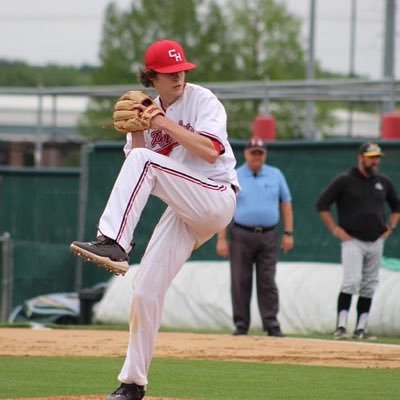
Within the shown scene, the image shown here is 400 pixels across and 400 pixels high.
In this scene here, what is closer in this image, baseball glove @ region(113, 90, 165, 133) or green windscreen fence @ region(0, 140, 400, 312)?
baseball glove @ region(113, 90, 165, 133)

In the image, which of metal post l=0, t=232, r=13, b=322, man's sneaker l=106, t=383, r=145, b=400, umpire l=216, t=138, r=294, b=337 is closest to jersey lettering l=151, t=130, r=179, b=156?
man's sneaker l=106, t=383, r=145, b=400

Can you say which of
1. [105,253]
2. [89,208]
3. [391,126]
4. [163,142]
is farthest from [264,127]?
[105,253]

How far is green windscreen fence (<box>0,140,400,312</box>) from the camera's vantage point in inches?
640

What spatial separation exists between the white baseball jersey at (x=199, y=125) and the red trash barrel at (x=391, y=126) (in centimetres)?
956

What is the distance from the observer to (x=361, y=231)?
12.9m

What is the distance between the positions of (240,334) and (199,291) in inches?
120

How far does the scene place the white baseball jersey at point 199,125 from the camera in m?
7.23

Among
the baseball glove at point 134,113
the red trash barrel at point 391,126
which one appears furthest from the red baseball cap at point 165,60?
the red trash barrel at point 391,126

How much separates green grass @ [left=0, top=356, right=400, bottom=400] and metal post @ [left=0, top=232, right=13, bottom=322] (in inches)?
316

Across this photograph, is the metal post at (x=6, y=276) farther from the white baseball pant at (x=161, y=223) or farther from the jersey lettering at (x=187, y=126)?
the jersey lettering at (x=187, y=126)

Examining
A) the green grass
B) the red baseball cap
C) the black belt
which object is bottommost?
the green grass

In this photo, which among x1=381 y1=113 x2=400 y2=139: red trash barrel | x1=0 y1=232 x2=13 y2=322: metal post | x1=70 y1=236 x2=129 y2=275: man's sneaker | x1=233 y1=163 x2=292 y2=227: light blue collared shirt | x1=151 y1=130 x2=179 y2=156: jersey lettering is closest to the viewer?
x1=70 y1=236 x2=129 y2=275: man's sneaker

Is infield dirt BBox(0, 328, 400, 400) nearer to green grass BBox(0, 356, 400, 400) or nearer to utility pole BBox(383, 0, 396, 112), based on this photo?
green grass BBox(0, 356, 400, 400)

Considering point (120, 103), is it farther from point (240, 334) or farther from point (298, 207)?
point (298, 207)
